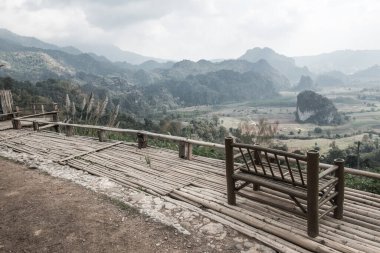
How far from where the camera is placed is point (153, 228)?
12.5 feet

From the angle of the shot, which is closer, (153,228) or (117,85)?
(153,228)

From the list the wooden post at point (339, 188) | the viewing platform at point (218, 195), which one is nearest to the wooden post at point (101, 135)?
the viewing platform at point (218, 195)

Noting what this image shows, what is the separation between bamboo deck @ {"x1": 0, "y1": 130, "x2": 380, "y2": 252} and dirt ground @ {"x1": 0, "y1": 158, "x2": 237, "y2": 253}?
2.07ft

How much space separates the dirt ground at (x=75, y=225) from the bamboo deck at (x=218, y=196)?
2.07 feet

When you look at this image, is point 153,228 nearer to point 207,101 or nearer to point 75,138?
point 75,138

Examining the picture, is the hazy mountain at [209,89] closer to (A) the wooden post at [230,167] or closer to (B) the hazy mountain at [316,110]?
(B) the hazy mountain at [316,110]

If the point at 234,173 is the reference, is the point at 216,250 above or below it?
below

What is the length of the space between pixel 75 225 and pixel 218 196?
6.47 ft

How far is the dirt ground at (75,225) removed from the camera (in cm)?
346

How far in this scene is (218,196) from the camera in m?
4.63

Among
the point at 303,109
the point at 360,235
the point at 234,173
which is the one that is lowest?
the point at 303,109

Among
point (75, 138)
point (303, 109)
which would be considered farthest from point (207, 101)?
point (75, 138)

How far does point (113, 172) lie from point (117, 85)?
113007mm

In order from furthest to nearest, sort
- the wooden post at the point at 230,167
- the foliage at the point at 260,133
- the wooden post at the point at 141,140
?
the foliage at the point at 260,133
the wooden post at the point at 141,140
the wooden post at the point at 230,167
